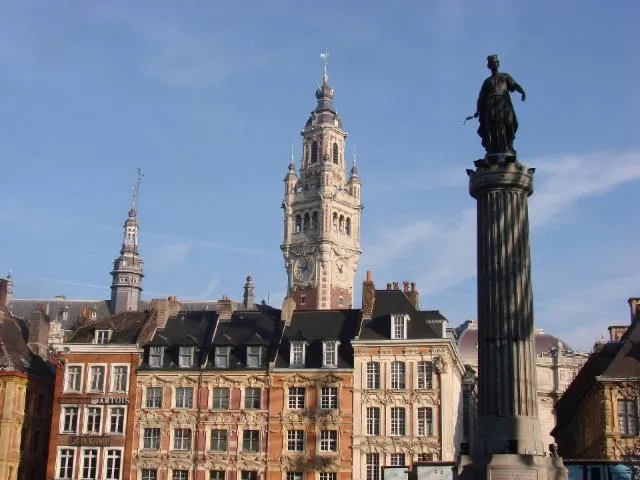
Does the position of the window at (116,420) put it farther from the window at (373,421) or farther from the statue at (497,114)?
the statue at (497,114)

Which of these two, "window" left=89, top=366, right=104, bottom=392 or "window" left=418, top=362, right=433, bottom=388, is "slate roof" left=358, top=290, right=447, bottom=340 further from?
"window" left=89, top=366, right=104, bottom=392

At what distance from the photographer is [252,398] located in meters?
52.4

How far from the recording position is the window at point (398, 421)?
4988cm

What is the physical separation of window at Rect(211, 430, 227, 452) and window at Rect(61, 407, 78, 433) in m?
8.22

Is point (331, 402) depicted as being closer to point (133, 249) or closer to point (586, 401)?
point (586, 401)

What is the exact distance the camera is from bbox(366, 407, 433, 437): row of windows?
Result: 163ft

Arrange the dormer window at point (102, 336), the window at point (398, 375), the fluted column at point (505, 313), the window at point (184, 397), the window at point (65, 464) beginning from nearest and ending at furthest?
the fluted column at point (505, 313) → the window at point (398, 375) → the window at point (65, 464) → the window at point (184, 397) → the dormer window at point (102, 336)

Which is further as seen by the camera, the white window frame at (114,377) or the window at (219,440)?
the white window frame at (114,377)

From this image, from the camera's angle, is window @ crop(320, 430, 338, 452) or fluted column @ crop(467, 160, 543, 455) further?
window @ crop(320, 430, 338, 452)

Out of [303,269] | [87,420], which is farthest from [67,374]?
[303,269]

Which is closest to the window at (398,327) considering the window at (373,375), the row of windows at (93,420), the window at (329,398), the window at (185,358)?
the window at (373,375)

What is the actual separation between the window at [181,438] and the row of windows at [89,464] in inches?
127

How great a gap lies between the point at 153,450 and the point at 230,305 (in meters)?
10.4

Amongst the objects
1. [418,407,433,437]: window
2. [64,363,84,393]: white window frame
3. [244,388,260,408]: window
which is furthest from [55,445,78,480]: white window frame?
[418,407,433,437]: window
